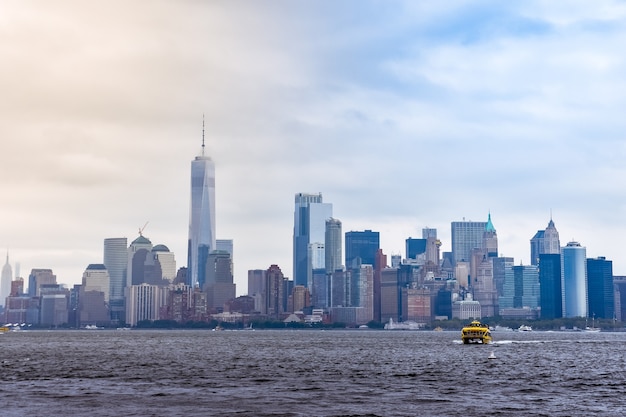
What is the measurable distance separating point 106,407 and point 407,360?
95.5m

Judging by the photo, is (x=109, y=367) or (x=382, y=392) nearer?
(x=382, y=392)

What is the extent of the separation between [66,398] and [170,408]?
49.7ft

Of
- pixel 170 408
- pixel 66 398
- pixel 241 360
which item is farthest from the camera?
pixel 241 360

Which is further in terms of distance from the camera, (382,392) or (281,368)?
(281,368)

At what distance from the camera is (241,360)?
17900cm

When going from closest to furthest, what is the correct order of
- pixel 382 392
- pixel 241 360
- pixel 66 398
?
pixel 66 398, pixel 382 392, pixel 241 360

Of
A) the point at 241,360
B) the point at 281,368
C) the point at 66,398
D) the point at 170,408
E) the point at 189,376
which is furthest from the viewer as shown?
the point at 241,360

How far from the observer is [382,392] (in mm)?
107938

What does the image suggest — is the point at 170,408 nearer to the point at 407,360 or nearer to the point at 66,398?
the point at 66,398

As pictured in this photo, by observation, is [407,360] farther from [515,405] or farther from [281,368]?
[515,405]

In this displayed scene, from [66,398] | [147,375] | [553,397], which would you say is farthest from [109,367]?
[553,397]

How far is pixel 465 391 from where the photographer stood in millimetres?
109375

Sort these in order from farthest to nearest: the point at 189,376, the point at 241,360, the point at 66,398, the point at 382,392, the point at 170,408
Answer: the point at 241,360 < the point at 189,376 < the point at 382,392 < the point at 66,398 < the point at 170,408

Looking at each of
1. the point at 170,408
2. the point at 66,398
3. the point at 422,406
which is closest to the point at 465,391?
the point at 422,406
